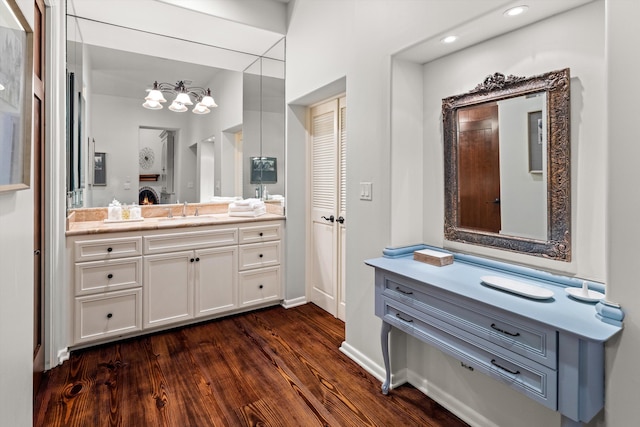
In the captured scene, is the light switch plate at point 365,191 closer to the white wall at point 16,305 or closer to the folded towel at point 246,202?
the folded towel at point 246,202

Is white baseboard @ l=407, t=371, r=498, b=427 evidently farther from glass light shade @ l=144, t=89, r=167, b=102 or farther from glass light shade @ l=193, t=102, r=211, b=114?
glass light shade @ l=144, t=89, r=167, b=102

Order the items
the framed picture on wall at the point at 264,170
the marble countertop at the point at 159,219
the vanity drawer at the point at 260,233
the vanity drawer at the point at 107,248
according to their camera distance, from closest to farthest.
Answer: the vanity drawer at the point at 107,248 < the marble countertop at the point at 159,219 < the vanity drawer at the point at 260,233 < the framed picture on wall at the point at 264,170

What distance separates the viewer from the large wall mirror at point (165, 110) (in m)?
2.87

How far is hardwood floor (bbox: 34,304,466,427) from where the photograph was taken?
187 cm

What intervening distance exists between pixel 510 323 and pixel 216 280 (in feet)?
8.04

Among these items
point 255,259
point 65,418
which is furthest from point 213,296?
point 65,418

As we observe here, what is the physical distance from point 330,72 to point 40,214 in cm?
224

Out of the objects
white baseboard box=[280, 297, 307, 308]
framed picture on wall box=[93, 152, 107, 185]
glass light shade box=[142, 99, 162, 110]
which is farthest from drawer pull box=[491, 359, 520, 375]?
glass light shade box=[142, 99, 162, 110]

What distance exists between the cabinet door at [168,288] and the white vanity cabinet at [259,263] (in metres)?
0.48

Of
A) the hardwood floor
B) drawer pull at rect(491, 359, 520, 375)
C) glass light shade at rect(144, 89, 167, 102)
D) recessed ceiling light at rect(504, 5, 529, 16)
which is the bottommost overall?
the hardwood floor

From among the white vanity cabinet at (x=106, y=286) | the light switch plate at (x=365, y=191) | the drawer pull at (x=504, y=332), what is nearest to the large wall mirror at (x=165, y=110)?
the white vanity cabinet at (x=106, y=286)

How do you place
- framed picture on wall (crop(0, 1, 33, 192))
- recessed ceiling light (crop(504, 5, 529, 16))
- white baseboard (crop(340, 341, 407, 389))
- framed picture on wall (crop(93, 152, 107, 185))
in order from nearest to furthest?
framed picture on wall (crop(0, 1, 33, 192)) → recessed ceiling light (crop(504, 5, 529, 16)) → white baseboard (crop(340, 341, 407, 389)) → framed picture on wall (crop(93, 152, 107, 185))

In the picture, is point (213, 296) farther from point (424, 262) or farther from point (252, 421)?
point (424, 262)

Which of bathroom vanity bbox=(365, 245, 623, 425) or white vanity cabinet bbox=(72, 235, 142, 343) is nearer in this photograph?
bathroom vanity bbox=(365, 245, 623, 425)
